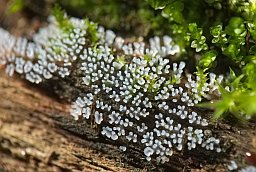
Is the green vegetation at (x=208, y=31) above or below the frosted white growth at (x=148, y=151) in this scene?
above

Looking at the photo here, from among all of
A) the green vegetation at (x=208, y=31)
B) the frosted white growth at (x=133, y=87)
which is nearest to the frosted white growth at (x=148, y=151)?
the frosted white growth at (x=133, y=87)

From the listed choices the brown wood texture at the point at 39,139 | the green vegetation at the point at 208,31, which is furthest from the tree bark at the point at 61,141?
the green vegetation at the point at 208,31

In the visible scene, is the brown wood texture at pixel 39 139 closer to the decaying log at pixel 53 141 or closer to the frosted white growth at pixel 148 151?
the decaying log at pixel 53 141

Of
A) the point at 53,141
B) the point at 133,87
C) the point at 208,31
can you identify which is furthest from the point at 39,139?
the point at 208,31

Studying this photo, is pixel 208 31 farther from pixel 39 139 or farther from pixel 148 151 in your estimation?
pixel 39 139

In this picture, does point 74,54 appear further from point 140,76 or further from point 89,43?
point 140,76

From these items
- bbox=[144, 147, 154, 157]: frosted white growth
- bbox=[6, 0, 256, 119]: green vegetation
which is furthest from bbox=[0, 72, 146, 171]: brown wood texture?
bbox=[6, 0, 256, 119]: green vegetation

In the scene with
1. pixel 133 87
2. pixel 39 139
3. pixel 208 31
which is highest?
pixel 208 31

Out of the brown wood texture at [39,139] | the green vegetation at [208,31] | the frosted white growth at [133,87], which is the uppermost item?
the green vegetation at [208,31]

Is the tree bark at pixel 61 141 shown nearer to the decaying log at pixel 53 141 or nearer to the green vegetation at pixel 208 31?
the decaying log at pixel 53 141

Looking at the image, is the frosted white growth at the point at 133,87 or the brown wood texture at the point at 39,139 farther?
the brown wood texture at the point at 39,139

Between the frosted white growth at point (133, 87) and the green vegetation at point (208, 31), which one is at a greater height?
the green vegetation at point (208, 31)
